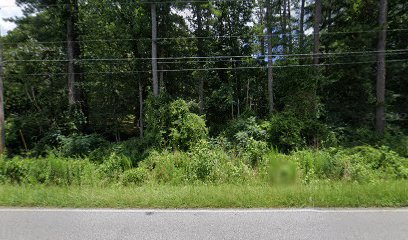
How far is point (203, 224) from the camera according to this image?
13.0 ft

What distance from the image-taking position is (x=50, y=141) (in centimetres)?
1322

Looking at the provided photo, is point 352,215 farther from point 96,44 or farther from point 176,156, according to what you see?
point 96,44

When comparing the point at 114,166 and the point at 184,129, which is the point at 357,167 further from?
the point at 114,166

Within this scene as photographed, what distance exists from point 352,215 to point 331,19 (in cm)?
1598

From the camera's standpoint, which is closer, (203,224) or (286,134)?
(203,224)

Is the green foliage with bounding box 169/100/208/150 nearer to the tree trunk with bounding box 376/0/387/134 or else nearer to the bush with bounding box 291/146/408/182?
the bush with bounding box 291/146/408/182

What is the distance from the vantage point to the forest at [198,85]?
11258 mm

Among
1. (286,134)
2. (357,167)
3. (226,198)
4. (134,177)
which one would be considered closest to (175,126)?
(134,177)

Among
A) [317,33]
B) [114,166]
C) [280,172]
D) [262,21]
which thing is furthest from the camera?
[262,21]

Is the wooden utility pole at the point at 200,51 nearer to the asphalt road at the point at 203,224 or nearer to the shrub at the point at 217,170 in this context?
the shrub at the point at 217,170

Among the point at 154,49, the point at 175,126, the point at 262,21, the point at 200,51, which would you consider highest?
the point at 262,21

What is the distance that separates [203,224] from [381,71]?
14143 millimetres

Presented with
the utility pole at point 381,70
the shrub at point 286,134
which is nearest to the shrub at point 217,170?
the shrub at point 286,134

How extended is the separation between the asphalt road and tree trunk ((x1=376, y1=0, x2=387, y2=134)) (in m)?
11.2
